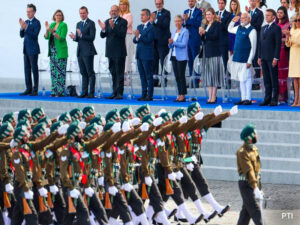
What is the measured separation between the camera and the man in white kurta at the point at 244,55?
683 inches

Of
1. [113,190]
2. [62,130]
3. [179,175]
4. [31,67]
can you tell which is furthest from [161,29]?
[62,130]

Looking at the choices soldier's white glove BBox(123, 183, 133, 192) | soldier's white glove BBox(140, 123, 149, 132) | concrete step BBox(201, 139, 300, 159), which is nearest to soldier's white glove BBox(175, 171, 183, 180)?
soldier's white glove BBox(123, 183, 133, 192)

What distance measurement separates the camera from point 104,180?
12047 mm

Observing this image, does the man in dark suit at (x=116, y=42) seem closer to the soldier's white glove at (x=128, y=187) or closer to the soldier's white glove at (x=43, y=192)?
the soldier's white glove at (x=128, y=187)

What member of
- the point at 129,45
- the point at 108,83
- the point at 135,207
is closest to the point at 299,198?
the point at 135,207

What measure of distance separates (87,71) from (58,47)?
866 millimetres

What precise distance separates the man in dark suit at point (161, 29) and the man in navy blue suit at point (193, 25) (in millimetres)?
432

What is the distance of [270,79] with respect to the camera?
17141mm

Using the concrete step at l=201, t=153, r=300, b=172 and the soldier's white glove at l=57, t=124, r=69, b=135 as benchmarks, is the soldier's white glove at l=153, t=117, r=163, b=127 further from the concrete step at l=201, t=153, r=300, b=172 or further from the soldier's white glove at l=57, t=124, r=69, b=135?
the concrete step at l=201, t=153, r=300, b=172

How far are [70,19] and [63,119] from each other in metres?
10.8

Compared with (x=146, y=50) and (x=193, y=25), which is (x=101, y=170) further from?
(x=193, y=25)

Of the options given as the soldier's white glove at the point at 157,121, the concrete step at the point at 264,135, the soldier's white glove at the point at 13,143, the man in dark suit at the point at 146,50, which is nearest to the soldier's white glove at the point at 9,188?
the soldier's white glove at the point at 13,143

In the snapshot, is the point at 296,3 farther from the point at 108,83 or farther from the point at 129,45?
the point at 108,83

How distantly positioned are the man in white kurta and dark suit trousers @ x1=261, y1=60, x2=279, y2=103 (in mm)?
379
